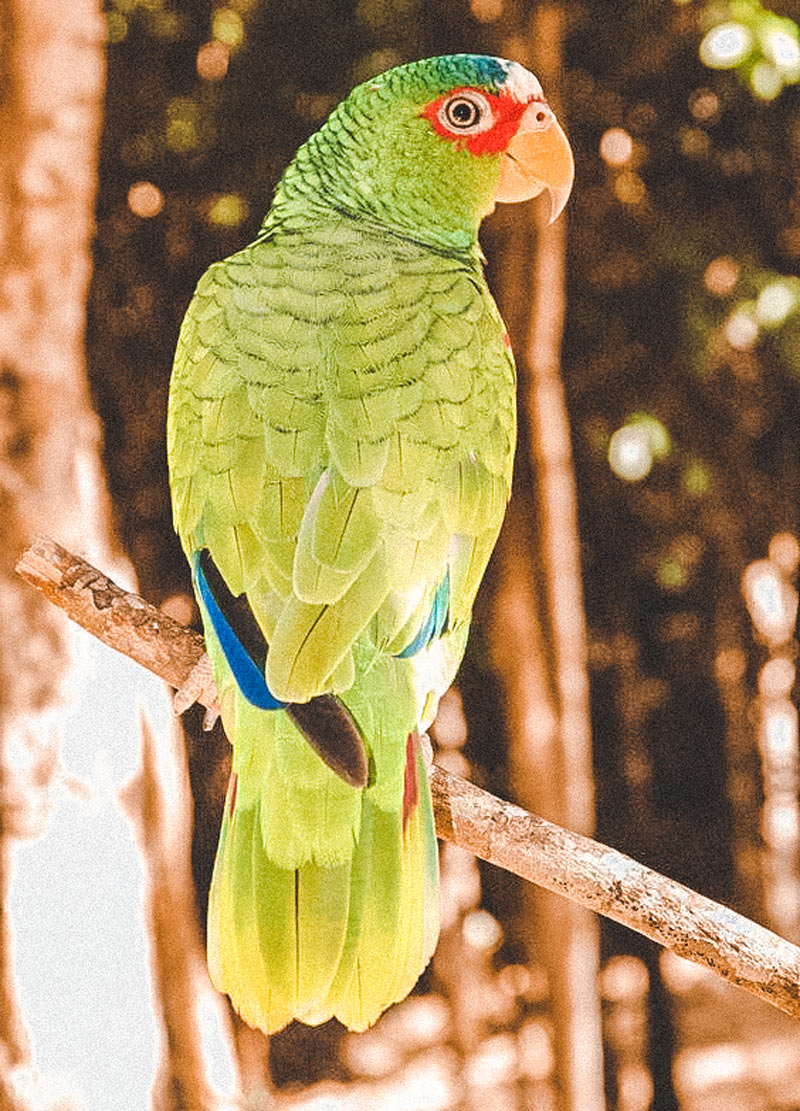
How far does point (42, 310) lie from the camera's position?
4.61 ft

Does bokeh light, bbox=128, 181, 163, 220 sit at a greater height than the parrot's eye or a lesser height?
greater

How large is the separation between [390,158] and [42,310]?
508 millimetres

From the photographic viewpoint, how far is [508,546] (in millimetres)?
1553

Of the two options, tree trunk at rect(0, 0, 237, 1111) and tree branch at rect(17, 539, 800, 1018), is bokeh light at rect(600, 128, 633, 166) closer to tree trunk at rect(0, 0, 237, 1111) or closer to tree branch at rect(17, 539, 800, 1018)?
tree trunk at rect(0, 0, 237, 1111)

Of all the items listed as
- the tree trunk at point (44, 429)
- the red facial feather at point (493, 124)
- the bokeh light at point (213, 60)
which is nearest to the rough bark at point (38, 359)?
the tree trunk at point (44, 429)

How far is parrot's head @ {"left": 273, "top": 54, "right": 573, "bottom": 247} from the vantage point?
1091 mm

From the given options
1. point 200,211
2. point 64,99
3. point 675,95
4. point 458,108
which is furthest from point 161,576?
point 675,95

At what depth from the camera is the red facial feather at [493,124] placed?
1.09m

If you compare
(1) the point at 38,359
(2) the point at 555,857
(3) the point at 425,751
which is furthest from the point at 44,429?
(2) the point at 555,857

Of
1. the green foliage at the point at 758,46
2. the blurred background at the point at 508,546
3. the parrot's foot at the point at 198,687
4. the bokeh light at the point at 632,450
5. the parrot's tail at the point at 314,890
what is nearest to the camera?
the parrot's tail at the point at 314,890

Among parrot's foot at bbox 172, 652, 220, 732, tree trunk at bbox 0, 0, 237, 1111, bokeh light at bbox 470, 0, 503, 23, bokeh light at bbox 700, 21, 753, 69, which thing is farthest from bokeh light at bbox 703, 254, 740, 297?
parrot's foot at bbox 172, 652, 220, 732

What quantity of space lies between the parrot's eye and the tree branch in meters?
0.52

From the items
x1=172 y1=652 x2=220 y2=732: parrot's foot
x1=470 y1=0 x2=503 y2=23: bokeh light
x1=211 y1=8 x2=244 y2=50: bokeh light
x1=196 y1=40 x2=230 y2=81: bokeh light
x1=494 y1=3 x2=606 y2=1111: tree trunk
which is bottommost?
x1=494 y1=3 x2=606 y2=1111: tree trunk

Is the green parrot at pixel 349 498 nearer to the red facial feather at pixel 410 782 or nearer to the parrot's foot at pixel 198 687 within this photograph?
the red facial feather at pixel 410 782
